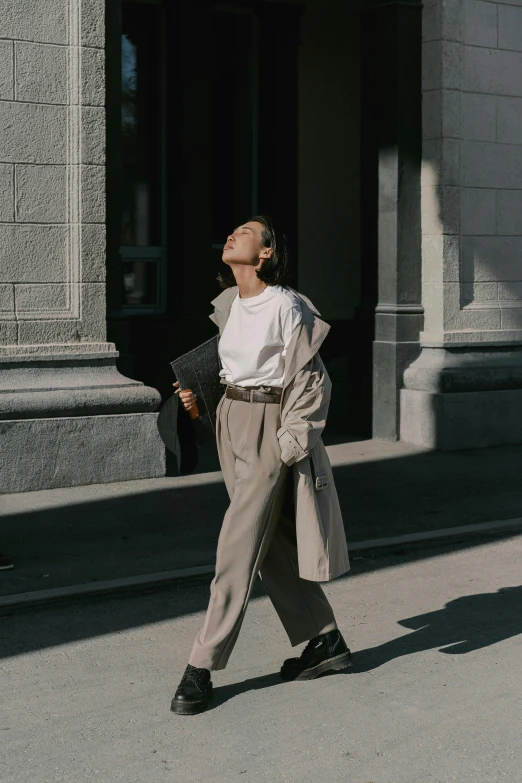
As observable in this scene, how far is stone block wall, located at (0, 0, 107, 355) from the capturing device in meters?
9.31

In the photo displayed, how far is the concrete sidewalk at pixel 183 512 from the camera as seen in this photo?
23.8ft

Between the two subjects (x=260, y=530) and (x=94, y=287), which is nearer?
(x=260, y=530)

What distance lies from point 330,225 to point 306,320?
9483 millimetres

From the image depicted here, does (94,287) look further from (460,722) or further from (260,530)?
(460,722)

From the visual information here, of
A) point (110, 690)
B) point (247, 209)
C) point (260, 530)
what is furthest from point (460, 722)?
point (247, 209)

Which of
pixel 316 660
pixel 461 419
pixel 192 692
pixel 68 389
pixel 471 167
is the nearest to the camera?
pixel 192 692

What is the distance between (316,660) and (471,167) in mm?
7521

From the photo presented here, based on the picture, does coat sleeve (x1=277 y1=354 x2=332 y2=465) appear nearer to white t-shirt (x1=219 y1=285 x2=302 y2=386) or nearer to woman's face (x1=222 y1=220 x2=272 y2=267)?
white t-shirt (x1=219 y1=285 x2=302 y2=386)

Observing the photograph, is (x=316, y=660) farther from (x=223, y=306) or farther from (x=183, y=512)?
(x=183, y=512)

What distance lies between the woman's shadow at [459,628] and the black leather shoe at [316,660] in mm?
193

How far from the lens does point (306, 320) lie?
16.3 feet

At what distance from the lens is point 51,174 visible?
9.49 metres

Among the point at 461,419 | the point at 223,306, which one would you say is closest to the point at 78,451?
the point at 461,419

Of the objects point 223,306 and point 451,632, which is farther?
point 451,632
